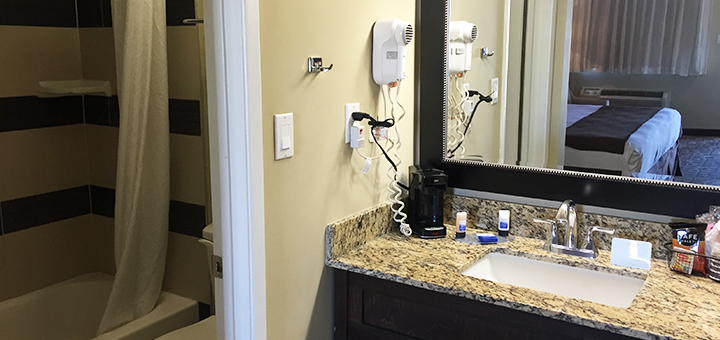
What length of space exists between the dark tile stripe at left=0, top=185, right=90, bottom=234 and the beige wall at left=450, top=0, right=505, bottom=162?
196 cm

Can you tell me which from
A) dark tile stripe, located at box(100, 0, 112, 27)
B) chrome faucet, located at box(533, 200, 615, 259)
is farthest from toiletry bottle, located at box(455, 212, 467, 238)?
dark tile stripe, located at box(100, 0, 112, 27)

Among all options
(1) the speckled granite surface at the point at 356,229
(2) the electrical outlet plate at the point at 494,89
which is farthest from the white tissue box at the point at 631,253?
(1) the speckled granite surface at the point at 356,229

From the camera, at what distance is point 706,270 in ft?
5.08

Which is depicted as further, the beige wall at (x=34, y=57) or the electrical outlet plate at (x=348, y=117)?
the beige wall at (x=34, y=57)

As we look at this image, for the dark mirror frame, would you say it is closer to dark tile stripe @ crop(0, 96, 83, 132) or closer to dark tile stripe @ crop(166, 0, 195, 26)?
dark tile stripe @ crop(166, 0, 195, 26)

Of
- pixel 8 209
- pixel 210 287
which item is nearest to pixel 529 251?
pixel 210 287

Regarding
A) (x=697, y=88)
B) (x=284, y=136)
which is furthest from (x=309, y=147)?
(x=697, y=88)

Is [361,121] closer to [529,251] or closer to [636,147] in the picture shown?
[529,251]

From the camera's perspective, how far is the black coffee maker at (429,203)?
1.88m

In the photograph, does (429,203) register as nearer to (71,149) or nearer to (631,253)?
(631,253)

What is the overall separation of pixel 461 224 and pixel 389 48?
0.59 m

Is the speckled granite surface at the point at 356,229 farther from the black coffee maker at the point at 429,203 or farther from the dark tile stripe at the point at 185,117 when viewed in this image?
the dark tile stripe at the point at 185,117

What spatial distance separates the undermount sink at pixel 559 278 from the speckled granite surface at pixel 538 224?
5.3 inches

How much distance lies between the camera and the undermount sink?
162cm
